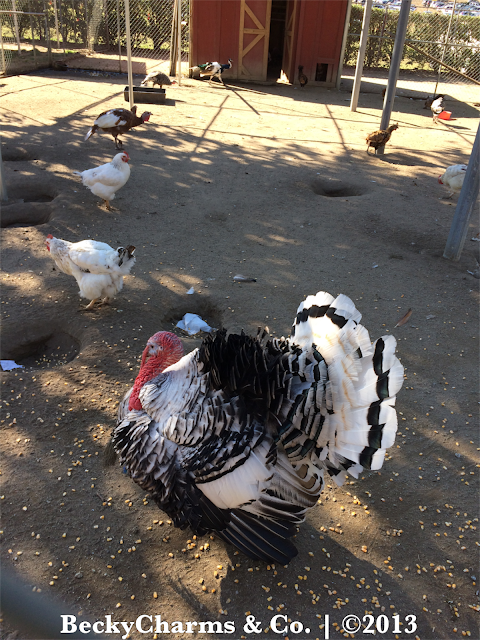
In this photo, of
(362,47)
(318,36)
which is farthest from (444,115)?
(318,36)

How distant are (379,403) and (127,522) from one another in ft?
5.92

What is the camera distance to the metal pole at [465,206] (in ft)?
19.7

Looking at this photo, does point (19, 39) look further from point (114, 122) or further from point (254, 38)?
point (114, 122)

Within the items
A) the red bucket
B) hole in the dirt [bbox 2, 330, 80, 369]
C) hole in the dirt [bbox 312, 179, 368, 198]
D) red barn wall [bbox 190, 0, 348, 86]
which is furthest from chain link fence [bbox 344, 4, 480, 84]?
hole in the dirt [bbox 2, 330, 80, 369]

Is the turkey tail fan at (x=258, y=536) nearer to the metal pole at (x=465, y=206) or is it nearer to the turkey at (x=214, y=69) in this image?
the metal pole at (x=465, y=206)

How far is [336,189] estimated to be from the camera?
8562mm

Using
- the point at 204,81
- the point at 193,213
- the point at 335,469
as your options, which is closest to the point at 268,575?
the point at 335,469

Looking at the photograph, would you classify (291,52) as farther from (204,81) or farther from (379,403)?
(379,403)

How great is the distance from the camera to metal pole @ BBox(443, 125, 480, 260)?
6.00m

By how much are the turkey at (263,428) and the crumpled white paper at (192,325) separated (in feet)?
6.91

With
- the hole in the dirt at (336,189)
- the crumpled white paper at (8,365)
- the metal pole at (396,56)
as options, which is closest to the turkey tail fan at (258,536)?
the crumpled white paper at (8,365)

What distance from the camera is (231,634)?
2541mm

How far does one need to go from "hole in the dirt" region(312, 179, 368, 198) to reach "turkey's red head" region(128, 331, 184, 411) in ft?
19.7

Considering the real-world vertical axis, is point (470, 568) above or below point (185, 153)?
below
